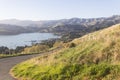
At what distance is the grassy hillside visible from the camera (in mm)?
16906

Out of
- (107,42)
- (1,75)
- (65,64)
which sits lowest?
(1,75)

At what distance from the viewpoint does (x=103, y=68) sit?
17.1m

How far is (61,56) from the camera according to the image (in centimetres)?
2259

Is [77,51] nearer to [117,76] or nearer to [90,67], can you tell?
[90,67]

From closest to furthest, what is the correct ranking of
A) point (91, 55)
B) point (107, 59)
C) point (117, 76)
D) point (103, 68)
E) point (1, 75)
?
point (117, 76) → point (103, 68) → point (107, 59) → point (91, 55) → point (1, 75)

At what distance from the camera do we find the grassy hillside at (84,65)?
16.9 metres

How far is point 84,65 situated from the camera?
18609 mm

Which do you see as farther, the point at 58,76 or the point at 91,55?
the point at 91,55

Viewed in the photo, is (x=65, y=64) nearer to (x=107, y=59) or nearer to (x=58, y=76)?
(x=58, y=76)

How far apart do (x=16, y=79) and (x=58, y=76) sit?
14.7ft

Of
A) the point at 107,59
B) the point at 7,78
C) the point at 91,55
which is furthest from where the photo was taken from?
the point at 7,78

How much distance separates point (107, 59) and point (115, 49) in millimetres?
1195

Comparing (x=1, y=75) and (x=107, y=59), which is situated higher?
(x=107, y=59)

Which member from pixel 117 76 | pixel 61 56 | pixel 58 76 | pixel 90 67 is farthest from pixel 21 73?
pixel 117 76
